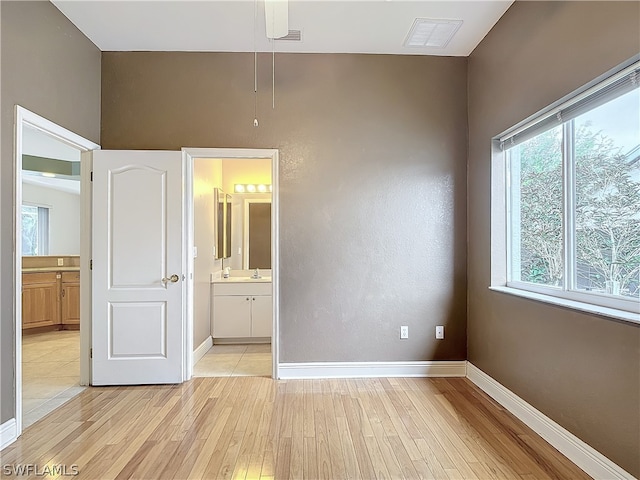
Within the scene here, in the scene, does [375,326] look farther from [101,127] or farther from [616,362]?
[101,127]

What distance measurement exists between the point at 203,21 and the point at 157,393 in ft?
10.1

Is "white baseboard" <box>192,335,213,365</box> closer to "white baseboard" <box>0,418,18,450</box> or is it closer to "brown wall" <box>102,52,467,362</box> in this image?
"brown wall" <box>102,52,467,362</box>

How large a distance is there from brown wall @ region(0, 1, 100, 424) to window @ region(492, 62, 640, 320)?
344cm

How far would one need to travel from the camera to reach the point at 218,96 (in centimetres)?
350

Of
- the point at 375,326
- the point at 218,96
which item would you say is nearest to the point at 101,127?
the point at 218,96

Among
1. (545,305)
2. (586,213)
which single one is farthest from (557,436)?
(586,213)

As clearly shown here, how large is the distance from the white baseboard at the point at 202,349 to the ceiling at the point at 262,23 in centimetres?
302

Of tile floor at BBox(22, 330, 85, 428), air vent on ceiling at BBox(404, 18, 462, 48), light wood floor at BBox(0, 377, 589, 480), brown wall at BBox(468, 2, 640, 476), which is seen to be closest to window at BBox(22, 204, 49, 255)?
tile floor at BBox(22, 330, 85, 428)

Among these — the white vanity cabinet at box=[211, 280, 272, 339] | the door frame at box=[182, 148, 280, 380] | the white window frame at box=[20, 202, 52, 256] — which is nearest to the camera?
the door frame at box=[182, 148, 280, 380]

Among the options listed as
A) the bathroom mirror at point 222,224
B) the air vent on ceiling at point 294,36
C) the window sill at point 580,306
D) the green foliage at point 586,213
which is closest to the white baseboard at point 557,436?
the window sill at point 580,306

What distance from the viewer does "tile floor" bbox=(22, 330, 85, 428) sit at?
2934 millimetres

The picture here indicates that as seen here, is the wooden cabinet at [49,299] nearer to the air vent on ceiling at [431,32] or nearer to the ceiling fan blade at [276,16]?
the ceiling fan blade at [276,16]

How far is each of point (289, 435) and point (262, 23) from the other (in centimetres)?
309

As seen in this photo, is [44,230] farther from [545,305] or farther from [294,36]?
[545,305]
